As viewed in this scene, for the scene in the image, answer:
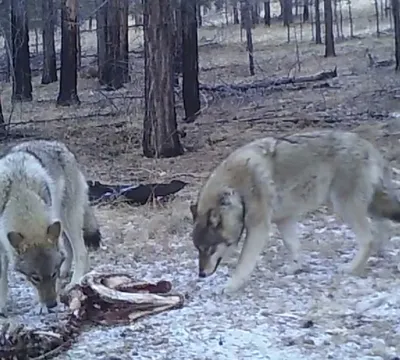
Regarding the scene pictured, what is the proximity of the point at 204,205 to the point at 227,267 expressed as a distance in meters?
0.82

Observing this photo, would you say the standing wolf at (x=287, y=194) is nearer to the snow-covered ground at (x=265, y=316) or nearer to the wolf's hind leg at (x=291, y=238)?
the wolf's hind leg at (x=291, y=238)

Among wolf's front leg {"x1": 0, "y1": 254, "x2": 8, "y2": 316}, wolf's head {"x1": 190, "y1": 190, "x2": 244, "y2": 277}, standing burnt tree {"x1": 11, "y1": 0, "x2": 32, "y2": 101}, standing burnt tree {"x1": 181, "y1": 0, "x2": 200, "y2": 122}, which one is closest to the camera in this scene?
wolf's front leg {"x1": 0, "y1": 254, "x2": 8, "y2": 316}

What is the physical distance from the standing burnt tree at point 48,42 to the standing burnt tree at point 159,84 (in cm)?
1761

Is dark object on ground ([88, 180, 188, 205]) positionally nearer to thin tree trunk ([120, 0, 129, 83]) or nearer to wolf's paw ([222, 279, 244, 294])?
wolf's paw ([222, 279, 244, 294])

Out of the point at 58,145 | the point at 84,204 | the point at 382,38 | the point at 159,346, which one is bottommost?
the point at 159,346

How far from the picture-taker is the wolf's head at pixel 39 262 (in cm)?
596

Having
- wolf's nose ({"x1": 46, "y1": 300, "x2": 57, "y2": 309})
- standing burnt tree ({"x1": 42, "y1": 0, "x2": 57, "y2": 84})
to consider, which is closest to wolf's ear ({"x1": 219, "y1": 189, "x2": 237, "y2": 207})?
wolf's nose ({"x1": 46, "y1": 300, "x2": 57, "y2": 309})

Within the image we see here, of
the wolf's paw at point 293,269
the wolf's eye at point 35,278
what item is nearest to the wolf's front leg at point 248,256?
the wolf's paw at point 293,269

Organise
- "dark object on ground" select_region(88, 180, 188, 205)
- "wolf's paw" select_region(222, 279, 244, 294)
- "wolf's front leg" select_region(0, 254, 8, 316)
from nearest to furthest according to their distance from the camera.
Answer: "wolf's front leg" select_region(0, 254, 8, 316) < "wolf's paw" select_region(222, 279, 244, 294) < "dark object on ground" select_region(88, 180, 188, 205)

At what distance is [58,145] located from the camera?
7.47 metres

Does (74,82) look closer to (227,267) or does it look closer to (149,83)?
(149,83)

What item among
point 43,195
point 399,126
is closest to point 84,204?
point 43,195

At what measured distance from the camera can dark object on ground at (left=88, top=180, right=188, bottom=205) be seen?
32.8 ft

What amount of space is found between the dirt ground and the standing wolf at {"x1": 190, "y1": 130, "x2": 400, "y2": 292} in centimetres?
27
